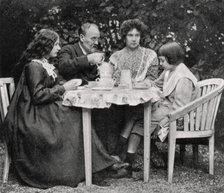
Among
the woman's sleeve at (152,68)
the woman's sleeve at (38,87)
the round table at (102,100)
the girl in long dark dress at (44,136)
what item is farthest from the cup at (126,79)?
the woman's sleeve at (152,68)

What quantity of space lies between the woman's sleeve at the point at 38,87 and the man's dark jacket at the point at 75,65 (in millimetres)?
759

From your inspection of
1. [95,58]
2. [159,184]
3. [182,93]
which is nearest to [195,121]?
[182,93]

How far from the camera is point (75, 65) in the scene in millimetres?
5285

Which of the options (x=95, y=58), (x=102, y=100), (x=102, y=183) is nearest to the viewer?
(x=102, y=100)

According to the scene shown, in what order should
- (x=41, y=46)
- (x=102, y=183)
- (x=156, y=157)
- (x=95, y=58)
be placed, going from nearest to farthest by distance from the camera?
(x=102, y=183)
(x=41, y=46)
(x=95, y=58)
(x=156, y=157)

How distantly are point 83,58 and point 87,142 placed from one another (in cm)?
115

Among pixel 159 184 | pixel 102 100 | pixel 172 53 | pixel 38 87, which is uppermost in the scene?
pixel 172 53

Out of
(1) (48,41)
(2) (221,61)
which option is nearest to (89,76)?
(1) (48,41)

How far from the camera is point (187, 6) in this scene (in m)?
6.01

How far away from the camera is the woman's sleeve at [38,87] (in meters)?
4.48

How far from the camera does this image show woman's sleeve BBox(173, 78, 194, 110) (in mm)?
4781

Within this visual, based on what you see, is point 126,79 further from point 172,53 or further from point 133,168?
point 133,168

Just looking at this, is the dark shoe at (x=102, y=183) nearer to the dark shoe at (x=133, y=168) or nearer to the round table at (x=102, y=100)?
the round table at (x=102, y=100)

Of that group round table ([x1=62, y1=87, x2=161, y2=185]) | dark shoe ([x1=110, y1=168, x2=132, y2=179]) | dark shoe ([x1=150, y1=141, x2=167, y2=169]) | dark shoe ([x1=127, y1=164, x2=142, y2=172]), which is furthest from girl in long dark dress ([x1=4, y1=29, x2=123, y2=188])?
dark shoe ([x1=150, y1=141, x2=167, y2=169])
